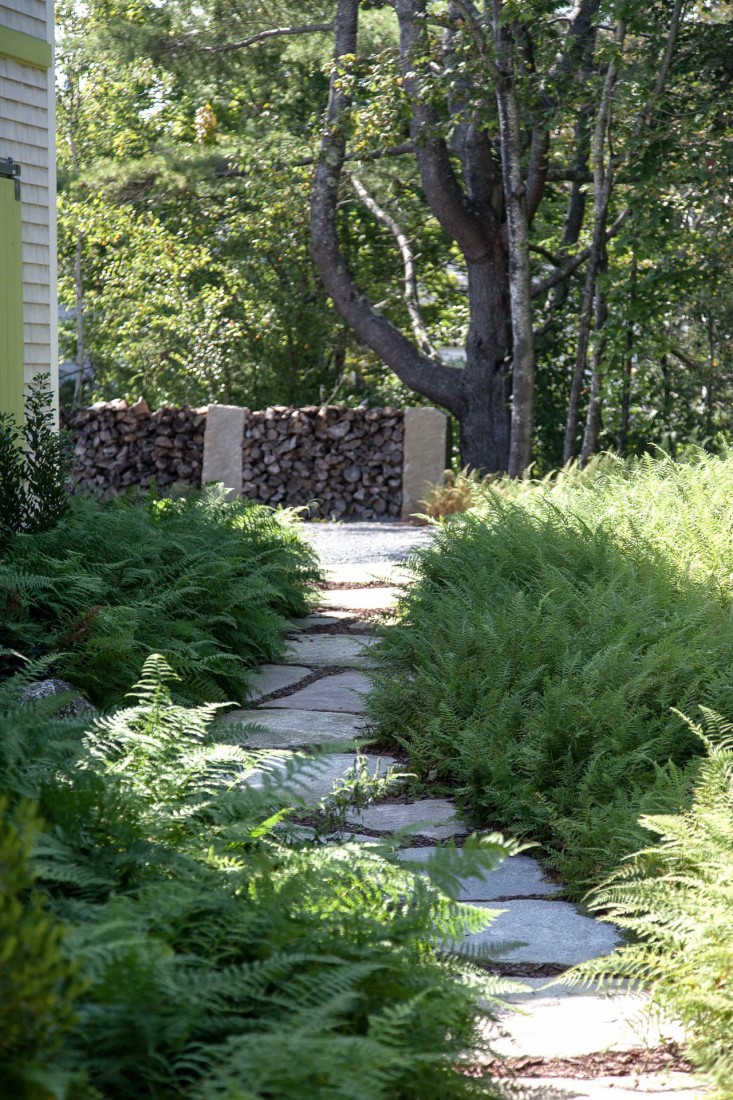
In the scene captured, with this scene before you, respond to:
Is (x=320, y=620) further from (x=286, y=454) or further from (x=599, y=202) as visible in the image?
(x=286, y=454)

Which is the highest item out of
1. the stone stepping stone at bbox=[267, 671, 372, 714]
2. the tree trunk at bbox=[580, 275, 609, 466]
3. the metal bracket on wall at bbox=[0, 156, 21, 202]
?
the metal bracket on wall at bbox=[0, 156, 21, 202]

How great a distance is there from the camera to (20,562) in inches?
156

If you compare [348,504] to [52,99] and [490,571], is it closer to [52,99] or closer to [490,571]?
[52,99]

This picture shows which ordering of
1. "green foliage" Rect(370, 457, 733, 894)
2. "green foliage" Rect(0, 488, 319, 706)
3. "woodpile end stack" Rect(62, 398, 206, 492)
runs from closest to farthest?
"green foliage" Rect(370, 457, 733, 894) < "green foliage" Rect(0, 488, 319, 706) < "woodpile end stack" Rect(62, 398, 206, 492)

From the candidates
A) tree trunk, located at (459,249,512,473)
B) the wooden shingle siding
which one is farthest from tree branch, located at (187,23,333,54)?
the wooden shingle siding

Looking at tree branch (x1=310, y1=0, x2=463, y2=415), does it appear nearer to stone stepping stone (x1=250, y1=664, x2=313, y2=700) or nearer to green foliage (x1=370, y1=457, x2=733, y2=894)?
green foliage (x1=370, y1=457, x2=733, y2=894)

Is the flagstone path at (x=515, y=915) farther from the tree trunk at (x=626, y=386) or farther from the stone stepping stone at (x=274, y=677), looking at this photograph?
the tree trunk at (x=626, y=386)

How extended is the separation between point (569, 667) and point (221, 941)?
186cm

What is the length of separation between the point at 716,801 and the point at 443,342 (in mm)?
14386

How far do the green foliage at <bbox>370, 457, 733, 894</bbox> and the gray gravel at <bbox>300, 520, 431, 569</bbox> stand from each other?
8.16 ft

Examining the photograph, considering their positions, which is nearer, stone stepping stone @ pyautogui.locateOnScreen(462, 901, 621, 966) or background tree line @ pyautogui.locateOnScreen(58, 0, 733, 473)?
stone stepping stone @ pyautogui.locateOnScreen(462, 901, 621, 966)

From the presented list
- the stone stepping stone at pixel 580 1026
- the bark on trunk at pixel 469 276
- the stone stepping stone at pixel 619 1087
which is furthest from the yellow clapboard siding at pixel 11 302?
the stone stepping stone at pixel 619 1087

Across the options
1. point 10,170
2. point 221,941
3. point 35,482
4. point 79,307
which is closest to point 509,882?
point 221,941

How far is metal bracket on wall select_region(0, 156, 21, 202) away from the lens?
20.3ft
